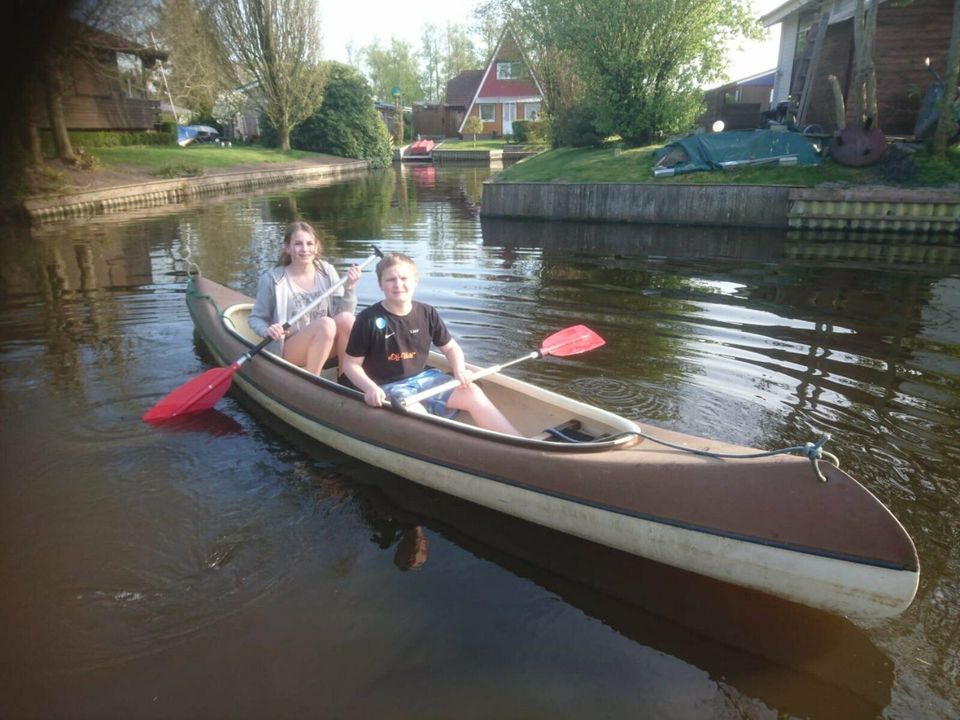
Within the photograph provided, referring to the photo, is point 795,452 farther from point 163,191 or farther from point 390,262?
point 163,191

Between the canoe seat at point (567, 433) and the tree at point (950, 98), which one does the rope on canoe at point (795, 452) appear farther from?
the tree at point (950, 98)

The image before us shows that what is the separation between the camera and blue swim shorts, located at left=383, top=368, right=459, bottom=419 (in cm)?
440

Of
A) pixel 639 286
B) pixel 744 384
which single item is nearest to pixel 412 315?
pixel 744 384

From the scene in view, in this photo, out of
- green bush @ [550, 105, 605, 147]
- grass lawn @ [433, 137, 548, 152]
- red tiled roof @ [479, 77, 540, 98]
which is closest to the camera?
green bush @ [550, 105, 605, 147]

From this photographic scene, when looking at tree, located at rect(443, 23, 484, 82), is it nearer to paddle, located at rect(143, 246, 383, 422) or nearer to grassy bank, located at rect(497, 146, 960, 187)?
grassy bank, located at rect(497, 146, 960, 187)

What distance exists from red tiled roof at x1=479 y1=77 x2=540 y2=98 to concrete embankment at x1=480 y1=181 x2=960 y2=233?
32157 mm

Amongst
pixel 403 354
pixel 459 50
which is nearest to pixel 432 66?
pixel 459 50

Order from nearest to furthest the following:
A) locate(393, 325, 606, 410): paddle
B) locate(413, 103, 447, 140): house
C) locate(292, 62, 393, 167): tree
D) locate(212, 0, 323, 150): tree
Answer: locate(393, 325, 606, 410): paddle < locate(212, 0, 323, 150): tree < locate(292, 62, 393, 167): tree < locate(413, 103, 447, 140): house

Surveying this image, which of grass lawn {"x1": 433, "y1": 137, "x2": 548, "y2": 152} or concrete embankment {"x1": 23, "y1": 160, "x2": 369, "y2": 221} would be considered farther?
grass lawn {"x1": 433, "y1": 137, "x2": 548, "y2": 152}

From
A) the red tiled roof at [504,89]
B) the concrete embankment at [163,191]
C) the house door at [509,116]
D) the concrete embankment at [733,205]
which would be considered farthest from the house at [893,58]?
the house door at [509,116]

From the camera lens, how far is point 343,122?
119ft

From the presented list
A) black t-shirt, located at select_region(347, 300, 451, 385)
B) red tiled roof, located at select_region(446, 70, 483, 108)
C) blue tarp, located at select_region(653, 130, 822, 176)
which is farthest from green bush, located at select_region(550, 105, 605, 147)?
red tiled roof, located at select_region(446, 70, 483, 108)

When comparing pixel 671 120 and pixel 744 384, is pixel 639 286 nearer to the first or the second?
pixel 744 384

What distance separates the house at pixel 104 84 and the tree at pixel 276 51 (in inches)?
247
